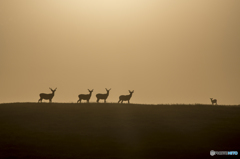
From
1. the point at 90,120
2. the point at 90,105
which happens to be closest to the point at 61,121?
the point at 90,120

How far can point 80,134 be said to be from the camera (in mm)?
23938

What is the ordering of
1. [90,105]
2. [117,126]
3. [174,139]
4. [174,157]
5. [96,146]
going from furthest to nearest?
[90,105] < [117,126] < [174,139] < [96,146] < [174,157]

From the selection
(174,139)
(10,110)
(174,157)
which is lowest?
(174,157)

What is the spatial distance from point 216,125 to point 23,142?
1462 centimetres

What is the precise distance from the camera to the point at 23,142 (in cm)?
2214

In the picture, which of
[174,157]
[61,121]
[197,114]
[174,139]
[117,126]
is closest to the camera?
[174,157]

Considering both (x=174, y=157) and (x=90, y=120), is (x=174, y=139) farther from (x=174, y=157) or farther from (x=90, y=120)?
(x=90, y=120)

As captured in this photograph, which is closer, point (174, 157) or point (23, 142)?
point (174, 157)

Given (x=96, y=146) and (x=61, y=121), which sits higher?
(x=61, y=121)

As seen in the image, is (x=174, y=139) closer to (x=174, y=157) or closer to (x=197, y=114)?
(x=174, y=157)

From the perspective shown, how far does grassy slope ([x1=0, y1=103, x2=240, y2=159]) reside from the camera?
66.8 feet

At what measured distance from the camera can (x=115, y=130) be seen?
82.2 ft

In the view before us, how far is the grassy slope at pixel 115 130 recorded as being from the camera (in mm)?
20359

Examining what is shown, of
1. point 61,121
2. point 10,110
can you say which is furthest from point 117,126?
point 10,110
